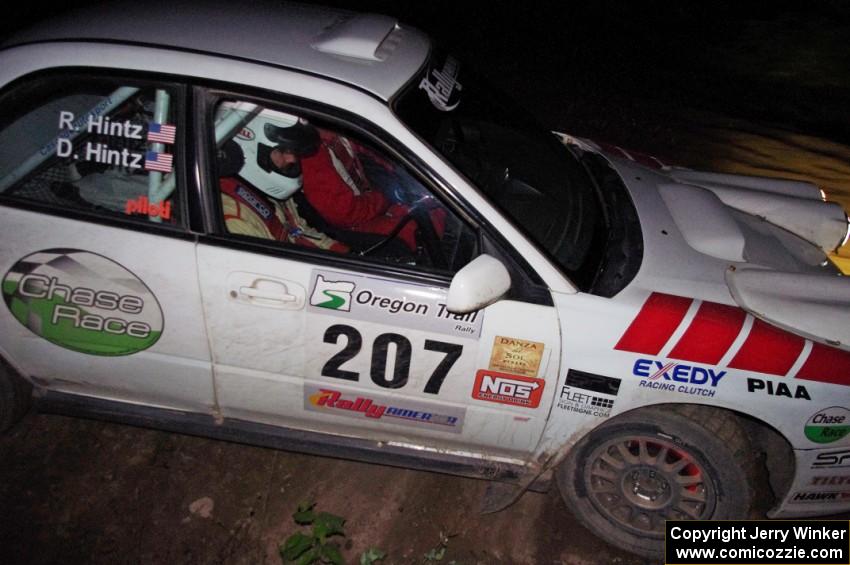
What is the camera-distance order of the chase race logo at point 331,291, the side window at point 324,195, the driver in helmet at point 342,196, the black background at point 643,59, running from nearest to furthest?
the chase race logo at point 331,291
the side window at point 324,195
the driver in helmet at point 342,196
the black background at point 643,59

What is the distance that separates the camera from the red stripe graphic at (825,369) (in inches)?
88.1

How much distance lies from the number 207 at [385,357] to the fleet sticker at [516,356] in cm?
14

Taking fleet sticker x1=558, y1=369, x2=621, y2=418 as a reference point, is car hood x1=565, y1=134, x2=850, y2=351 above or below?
above

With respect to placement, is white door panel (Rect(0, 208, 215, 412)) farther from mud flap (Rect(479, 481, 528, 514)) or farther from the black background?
the black background

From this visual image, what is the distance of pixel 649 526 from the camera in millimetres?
2656

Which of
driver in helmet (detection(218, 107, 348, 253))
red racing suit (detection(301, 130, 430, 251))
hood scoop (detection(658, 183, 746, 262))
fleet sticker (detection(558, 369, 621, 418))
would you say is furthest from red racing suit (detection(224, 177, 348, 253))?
hood scoop (detection(658, 183, 746, 262))

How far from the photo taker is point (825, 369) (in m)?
2.24

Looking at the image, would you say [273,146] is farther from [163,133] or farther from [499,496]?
[499,496]

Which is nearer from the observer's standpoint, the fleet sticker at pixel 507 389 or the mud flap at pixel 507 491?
the fleet sticker at pixel 507 389

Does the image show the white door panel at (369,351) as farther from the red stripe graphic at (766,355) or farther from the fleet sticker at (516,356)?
the red stripe graphic at (766,355)

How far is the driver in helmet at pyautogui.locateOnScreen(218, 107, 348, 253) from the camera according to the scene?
7.93 ft

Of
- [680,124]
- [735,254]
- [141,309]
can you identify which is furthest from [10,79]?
[680,124]

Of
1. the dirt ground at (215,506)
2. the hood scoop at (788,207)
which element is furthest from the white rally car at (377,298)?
the hood scoop at (788,207)

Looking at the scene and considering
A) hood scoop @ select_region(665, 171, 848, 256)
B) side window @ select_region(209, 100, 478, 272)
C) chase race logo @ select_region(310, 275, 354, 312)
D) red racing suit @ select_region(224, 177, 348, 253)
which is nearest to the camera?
chase race logo @ select_region(310, 275, 354, 312)
